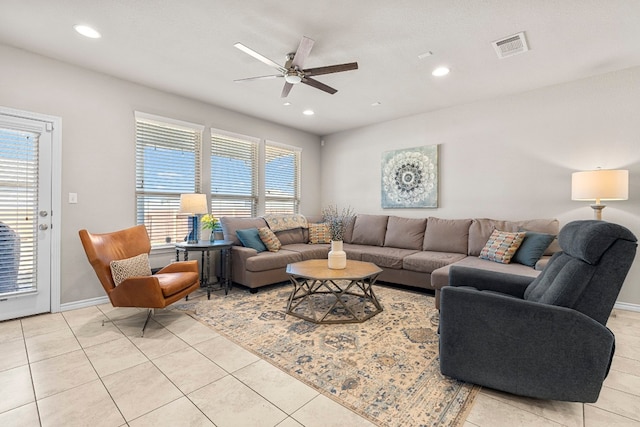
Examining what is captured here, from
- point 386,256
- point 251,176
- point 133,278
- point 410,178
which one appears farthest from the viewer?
point 251,176

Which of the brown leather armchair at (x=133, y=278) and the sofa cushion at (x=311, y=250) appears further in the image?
the sofa cushion at (x=311, y=250)

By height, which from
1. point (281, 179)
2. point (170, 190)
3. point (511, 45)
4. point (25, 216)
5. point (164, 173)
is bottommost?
point (25, 216)

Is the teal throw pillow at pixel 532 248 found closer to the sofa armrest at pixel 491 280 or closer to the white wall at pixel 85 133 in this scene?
the sofa armrest at pixel 491 280

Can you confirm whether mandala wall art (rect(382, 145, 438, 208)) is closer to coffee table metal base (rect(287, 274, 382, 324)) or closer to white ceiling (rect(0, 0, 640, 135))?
white ceiling (rect(0, 0, 640, 135))

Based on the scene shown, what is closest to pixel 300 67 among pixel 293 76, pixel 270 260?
pixel 293 76

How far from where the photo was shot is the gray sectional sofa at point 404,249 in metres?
3.47

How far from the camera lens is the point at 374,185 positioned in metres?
5.32

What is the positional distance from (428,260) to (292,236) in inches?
88.0

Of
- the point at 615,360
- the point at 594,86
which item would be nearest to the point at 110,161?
the point at 615,360

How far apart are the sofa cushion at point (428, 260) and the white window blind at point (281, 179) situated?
2.63 metres

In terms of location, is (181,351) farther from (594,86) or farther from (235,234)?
(594,86)

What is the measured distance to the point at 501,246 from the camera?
3357 millimetres

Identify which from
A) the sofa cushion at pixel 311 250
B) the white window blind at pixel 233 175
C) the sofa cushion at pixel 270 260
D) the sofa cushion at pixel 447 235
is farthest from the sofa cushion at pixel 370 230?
the white window blind at pixel 233 175

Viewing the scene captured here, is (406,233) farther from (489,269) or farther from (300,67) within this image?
(300,67)
